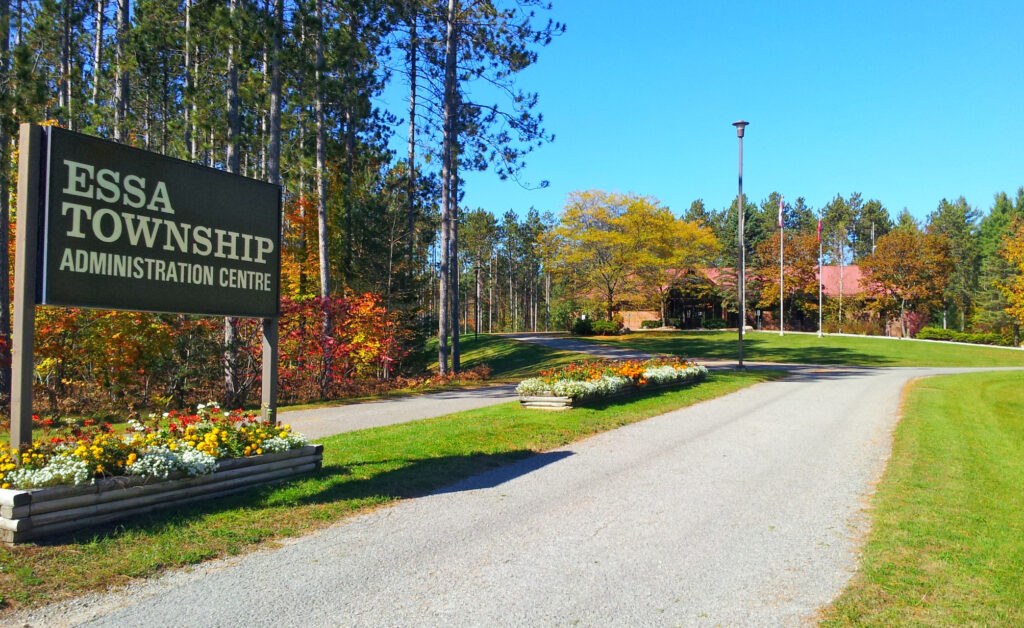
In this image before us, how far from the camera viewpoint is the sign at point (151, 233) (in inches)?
233

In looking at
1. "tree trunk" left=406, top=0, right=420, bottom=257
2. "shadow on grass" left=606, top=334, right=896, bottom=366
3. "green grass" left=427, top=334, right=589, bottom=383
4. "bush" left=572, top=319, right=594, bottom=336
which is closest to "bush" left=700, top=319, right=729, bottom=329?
"shadow on grass" left=606, top=334, right=896, bottom=366

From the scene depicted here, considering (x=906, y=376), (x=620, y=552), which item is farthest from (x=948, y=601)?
(x=906, y=376)

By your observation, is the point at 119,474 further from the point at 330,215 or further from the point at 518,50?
the point at 330,215

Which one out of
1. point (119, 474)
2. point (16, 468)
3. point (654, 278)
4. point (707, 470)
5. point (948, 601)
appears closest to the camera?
point (948, 601)

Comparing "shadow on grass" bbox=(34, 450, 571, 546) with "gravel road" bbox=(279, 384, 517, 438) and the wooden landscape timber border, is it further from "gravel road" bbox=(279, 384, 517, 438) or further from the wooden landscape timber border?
the wooden landscape timber border

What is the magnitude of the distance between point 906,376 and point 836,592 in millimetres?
26312

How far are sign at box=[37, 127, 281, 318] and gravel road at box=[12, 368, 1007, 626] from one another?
9.79 feet

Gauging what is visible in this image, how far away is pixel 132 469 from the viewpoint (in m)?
5.81

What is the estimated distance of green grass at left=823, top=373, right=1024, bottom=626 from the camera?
429cm

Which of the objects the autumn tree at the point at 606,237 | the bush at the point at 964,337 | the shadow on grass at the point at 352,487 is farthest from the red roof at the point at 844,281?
the shadow on grass at the point at 352,487

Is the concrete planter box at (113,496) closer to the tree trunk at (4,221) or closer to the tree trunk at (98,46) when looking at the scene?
the tree trunk at (4,221)

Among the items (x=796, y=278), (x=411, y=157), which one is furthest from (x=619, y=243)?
(x=411, y=157)

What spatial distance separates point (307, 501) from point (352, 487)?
2.25 ft

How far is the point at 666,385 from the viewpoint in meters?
18.3
